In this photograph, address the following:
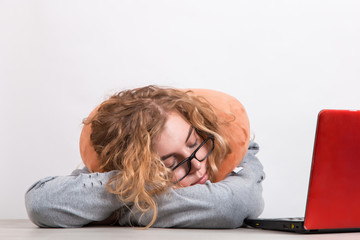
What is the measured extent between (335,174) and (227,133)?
71 cm

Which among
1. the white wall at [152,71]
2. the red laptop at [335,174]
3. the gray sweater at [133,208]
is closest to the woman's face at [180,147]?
the gray sweater at [133,208]

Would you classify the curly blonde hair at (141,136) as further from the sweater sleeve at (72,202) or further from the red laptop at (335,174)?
the red laptop at (335,174)

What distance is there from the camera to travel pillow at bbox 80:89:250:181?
177cm

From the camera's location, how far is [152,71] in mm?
2658

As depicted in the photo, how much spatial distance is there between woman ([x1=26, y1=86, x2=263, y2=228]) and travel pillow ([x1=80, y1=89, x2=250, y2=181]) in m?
0.03

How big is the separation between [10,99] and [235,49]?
117cm

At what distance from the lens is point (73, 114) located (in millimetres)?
2672

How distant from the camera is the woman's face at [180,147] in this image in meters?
1.58

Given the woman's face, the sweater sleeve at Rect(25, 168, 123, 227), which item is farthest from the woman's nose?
the sweater sleeve at Rect(25, 168, 123, 227)

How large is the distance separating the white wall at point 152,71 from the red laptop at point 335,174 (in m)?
1.48

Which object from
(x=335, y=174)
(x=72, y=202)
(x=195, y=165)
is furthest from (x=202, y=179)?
(x=335, y=174)

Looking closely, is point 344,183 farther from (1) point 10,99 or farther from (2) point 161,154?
(1) point 10,99

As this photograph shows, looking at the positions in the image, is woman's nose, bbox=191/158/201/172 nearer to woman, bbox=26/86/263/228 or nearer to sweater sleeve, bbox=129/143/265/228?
woman, bbox=26/86/263/228

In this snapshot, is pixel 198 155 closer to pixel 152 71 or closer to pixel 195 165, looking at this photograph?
pixel 195 165
